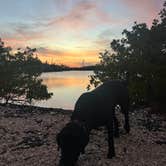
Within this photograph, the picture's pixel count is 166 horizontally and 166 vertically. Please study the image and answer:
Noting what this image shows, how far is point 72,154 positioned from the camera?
9.75 m

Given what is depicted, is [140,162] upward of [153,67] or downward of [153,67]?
downward

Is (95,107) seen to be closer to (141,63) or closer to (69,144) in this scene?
(69,144)

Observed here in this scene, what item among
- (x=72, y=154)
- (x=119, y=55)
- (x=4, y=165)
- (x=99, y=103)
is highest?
(x=119, y=55)

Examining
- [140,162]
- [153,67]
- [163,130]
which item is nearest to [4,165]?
[140,162]

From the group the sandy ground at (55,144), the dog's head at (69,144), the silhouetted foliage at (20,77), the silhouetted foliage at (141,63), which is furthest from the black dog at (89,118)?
the silhouetted foliage at (20,77)

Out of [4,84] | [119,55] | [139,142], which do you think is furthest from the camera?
[4,84]

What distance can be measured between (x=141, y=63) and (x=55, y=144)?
49.5 ft

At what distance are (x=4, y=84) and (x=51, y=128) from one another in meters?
22.0

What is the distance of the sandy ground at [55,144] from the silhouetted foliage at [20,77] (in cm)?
1786

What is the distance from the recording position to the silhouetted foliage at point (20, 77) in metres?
37.6

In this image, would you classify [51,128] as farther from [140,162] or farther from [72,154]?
[72,154]

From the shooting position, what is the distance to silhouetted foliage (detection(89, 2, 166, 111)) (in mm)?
24812

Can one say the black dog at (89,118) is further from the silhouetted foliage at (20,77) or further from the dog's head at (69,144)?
the silhouetted foliage at (20,77)

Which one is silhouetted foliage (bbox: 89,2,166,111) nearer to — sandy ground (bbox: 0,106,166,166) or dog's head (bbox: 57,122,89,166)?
sandy ground (bbox: 0,106,166,166)
